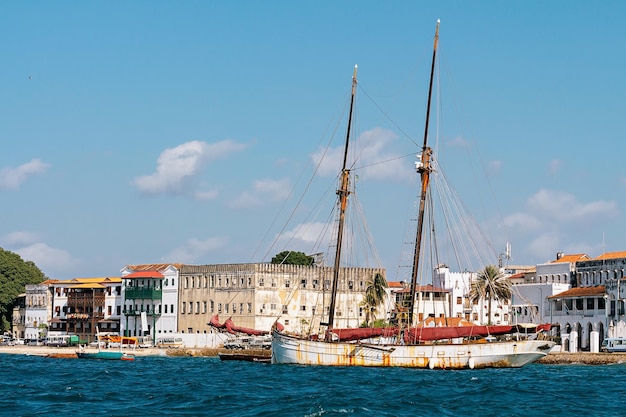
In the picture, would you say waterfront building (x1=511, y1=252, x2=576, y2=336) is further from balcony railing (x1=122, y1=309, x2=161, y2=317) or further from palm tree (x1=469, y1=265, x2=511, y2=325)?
balcony railing (x1=122, y1=309, x2=161, y2=317)

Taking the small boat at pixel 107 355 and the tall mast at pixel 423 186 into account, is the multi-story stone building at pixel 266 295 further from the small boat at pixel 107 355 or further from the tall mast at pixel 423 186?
the tall mast at pixel 423 186

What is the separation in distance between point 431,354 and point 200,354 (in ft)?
165

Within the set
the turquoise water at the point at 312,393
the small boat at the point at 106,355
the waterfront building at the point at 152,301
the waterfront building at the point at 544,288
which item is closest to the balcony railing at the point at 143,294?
the waterfront building at the point at 152,301

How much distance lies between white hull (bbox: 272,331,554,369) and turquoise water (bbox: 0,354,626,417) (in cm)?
135

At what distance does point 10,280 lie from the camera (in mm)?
177250

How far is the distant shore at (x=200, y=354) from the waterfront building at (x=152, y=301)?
1274 centimetres

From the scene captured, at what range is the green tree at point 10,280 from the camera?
576ft

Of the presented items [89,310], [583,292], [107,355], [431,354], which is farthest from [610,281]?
[89,310]

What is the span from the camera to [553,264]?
13788cm

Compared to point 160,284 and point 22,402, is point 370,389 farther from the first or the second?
point 160,284

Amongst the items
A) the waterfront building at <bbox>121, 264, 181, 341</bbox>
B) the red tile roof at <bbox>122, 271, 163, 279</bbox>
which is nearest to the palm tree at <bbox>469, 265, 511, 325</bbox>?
the waterfront building at <bbox>121, 264, 181, 341</bbox>

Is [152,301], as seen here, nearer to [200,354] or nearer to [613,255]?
[200,354]

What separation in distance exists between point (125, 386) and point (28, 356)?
220 feet

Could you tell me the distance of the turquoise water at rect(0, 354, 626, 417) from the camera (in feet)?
168
